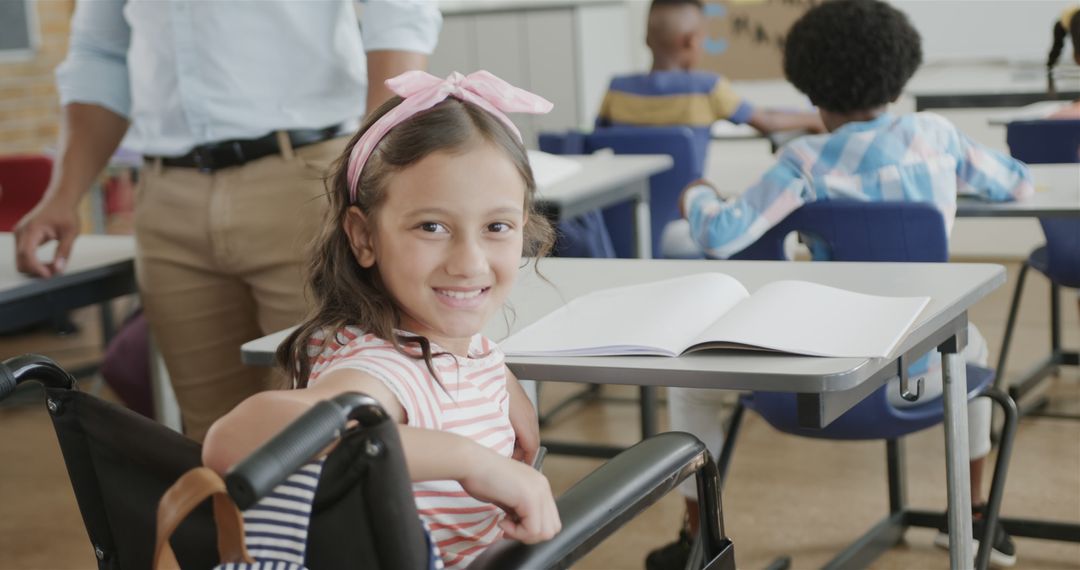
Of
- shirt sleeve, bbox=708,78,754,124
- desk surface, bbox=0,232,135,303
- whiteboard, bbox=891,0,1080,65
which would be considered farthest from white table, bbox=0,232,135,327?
whiteboard, bbox=891,0,1080,65

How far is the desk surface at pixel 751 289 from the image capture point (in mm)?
1293

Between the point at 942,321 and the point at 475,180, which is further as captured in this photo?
the point at 942,321

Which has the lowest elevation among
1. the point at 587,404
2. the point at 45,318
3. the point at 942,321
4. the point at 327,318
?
Answer: the point at 587,404

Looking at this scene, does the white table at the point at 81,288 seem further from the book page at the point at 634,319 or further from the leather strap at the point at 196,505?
the leather strap at the point at 196,505

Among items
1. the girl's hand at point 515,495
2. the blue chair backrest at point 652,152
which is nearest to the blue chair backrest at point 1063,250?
the blue chair backrest at point 652,152

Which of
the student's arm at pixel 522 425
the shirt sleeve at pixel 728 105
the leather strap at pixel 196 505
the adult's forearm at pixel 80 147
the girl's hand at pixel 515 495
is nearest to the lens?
the leather strap at pixel 196 505

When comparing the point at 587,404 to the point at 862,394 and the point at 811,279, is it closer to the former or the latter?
the point at 811,279

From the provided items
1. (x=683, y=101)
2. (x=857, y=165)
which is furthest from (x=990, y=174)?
(x=683, y=101)

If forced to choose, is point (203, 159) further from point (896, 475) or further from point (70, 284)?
point (896, 475)

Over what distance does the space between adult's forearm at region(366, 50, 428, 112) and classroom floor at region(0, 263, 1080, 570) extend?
1.04 meters

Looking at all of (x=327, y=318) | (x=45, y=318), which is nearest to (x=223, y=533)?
(x=327, y=318)

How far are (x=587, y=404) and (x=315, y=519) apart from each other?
2.80 m

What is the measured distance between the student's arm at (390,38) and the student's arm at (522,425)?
0.74 metres

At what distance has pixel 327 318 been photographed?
1.20m
